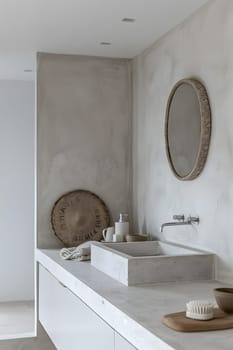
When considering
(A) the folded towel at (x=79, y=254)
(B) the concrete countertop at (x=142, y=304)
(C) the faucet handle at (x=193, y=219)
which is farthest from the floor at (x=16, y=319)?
(C) the faucet handle at (x=193, y=219)

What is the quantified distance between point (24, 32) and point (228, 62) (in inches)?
59.0

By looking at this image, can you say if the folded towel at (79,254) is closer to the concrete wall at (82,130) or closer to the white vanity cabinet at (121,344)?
the concrete wall at (82,130)

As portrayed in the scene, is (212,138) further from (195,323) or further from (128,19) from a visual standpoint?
(195,323)

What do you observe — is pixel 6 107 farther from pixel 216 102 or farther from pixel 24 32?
pixel 216 102

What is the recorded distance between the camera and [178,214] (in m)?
3.25

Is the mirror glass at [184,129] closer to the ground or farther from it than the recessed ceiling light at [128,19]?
closer to the ground

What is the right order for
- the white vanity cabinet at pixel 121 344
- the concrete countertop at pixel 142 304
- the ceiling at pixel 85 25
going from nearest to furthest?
the concrete countertop at pixel 142 304 < the white vanity cabinet at pixel 121 344 < the ceiling at pixel 85 25

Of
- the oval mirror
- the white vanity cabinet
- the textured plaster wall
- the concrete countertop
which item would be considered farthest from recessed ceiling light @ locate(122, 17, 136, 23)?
the white vanity cabinet

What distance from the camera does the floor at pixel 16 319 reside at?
4423 millimetres

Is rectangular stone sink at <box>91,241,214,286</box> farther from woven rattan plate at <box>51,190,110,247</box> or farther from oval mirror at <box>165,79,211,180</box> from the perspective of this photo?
woven rattan plate at <box>51,190,110,247</box>

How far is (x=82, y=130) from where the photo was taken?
4113 millimetres

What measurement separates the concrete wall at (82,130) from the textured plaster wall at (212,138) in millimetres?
126

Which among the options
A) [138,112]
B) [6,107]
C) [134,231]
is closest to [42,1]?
[138,112]

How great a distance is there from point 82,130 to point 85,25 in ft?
3.28
